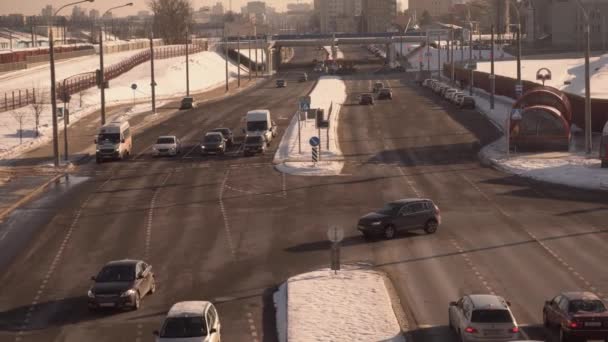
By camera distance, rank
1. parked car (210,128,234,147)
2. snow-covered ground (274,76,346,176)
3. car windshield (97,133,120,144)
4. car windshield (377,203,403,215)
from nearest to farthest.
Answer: car windshield (377,203,403,215), snow-covered ground (274,76,346,176), car windshield (97,133,120,144), parked car (210,128,234,147)

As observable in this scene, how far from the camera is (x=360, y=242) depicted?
3531 cm

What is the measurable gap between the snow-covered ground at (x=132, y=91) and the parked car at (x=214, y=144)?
11.4 m

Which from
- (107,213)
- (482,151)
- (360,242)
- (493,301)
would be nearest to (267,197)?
(107,213)

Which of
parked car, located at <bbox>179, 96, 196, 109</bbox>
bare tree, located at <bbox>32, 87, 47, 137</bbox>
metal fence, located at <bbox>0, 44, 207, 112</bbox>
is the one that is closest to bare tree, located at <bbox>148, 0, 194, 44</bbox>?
metal fence, located at <bbox>0, 44, 207, 112</bbox>

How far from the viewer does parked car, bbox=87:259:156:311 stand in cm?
2641

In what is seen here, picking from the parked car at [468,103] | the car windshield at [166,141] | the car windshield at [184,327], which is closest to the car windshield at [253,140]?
the car windshield at [166,141]

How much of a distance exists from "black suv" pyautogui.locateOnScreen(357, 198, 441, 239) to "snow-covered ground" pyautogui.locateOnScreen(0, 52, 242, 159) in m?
31.7

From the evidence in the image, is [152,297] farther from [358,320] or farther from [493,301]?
[493,301]

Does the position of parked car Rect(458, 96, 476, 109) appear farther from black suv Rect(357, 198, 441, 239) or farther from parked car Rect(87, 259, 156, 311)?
parked car Rect(87, 259, 156, 311)

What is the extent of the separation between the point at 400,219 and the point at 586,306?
46.2ft

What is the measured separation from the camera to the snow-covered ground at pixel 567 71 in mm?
113425

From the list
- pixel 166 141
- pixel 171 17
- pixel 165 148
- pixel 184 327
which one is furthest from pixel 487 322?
pixel 171 17

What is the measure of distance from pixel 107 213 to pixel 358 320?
Answer: 20.0 metres

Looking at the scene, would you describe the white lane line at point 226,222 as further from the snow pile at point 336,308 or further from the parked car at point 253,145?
the parked car at point 253,145
